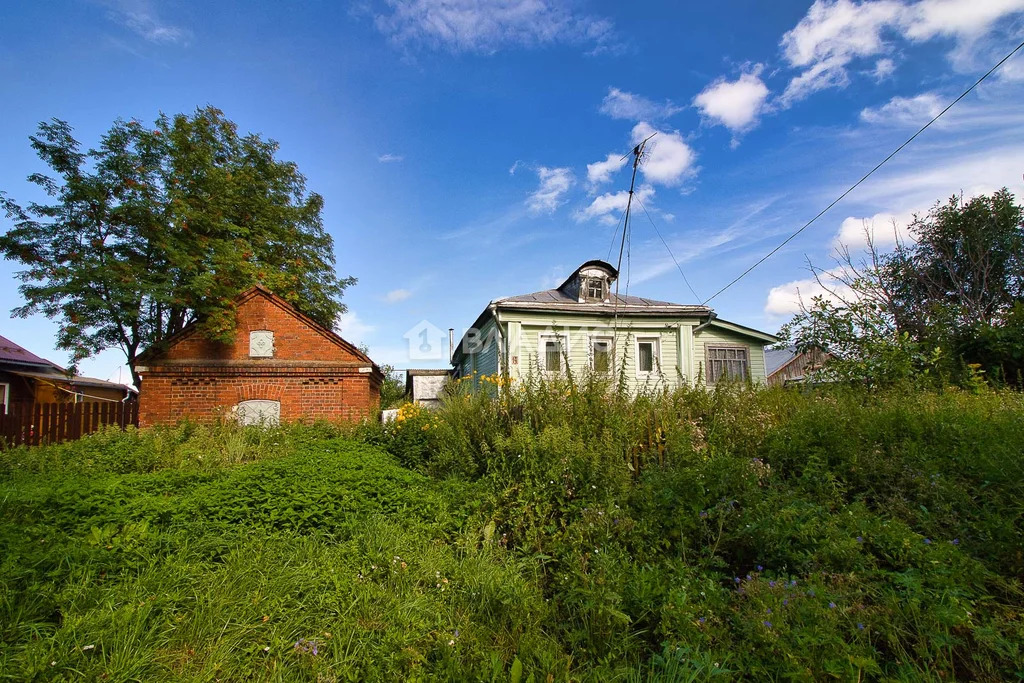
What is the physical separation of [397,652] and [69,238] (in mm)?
16526

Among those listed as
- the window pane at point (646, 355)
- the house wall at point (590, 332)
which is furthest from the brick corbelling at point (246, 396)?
the window pane at point (646, 355)

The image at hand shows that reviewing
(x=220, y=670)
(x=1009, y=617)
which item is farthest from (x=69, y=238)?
(x=1009, y=617)

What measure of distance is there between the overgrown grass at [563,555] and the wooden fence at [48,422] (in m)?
6.36

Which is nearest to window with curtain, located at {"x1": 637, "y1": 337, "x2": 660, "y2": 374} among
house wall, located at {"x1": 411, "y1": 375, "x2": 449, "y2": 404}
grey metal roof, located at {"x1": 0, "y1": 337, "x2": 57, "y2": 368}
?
house wall, located at {"x1": 411, "y1": 375, "x2": 449, "y2": 404}

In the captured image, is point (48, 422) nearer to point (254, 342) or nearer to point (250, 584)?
point (254, 342)

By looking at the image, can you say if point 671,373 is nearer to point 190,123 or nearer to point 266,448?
point 266,448

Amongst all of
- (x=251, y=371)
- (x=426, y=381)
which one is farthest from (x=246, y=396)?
(x=426, y=381)

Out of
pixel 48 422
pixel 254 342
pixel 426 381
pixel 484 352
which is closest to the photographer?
pixel 48 422

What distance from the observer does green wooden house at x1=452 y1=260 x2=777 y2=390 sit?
14.8 meters

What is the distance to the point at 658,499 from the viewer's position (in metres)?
3.71

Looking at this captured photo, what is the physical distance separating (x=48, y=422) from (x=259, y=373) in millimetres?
3884

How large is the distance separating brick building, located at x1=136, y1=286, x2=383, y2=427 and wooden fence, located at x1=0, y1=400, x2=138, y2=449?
4.32ft

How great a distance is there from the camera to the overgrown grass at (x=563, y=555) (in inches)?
92.5

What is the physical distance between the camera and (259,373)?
39.0 feet
